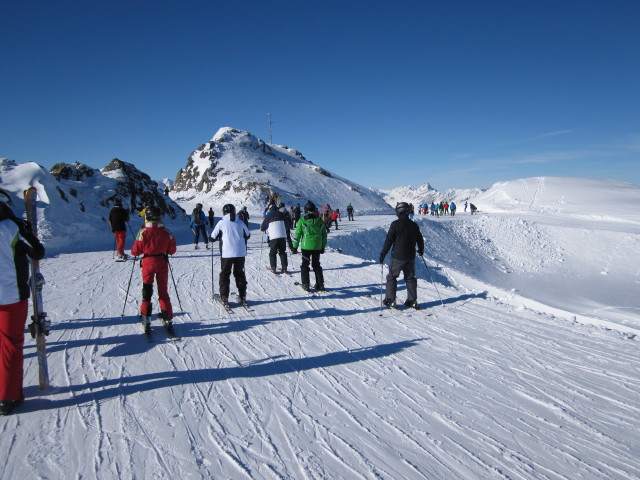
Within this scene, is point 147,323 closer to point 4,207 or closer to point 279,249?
point 4,207

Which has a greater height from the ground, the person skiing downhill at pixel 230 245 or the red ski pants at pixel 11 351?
the person skiing downhill at pixel 230 245

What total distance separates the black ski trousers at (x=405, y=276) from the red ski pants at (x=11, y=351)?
5.56 metres

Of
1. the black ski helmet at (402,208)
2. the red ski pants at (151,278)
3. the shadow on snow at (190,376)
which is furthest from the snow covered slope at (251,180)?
the shadow on snow at (190,376)

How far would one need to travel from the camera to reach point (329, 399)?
3.75 metres

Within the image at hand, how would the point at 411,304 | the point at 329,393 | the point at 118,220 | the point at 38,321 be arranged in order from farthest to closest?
1. the point at 118,220
2. the point at 411,304
3. the point at 329,393
4. the point at 38,321

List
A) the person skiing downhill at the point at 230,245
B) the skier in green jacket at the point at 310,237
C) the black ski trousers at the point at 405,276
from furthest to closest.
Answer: the skier in green jacket at the point at 310,237 → the black ski trousers at the point at 405,276 → the person skiing downhill at the point at 230,245

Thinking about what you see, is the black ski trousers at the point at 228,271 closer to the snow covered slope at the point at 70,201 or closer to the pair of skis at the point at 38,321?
the pair of skis at the point at 38,321

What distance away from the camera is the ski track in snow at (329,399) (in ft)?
9.34

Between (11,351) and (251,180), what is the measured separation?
201 feet

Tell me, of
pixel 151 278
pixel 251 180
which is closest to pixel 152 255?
pixel 151 278

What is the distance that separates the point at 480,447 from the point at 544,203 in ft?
169

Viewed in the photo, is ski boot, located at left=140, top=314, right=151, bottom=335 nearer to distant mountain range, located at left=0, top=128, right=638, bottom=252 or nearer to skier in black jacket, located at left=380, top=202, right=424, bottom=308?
skier in black jacket, located at left=380, top=202, right=424, bottom=308

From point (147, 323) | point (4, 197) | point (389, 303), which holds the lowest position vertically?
point (389, 303)

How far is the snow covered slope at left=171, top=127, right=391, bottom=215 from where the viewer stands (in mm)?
57694
